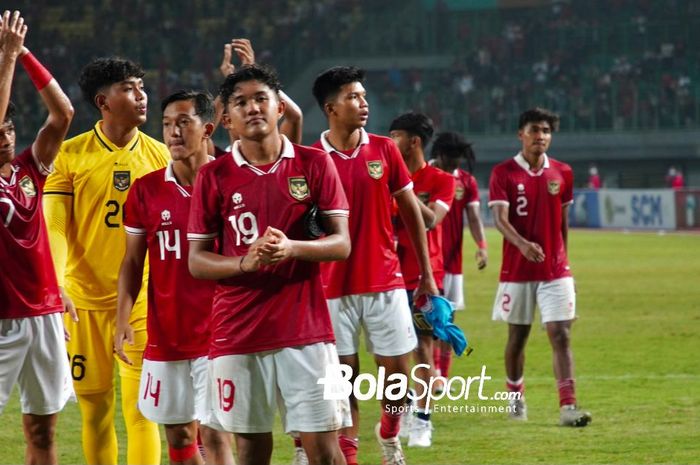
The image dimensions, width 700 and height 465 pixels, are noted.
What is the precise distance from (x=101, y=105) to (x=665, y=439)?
13.9 feet

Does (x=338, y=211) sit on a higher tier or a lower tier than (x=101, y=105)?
lower

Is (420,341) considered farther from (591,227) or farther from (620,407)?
(591,227)

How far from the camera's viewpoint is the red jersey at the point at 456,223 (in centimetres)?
1160

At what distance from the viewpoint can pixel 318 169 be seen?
16.6 feet

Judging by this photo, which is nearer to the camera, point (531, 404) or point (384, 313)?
point (384, 313)

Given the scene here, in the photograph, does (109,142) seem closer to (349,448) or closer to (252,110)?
(252,110)

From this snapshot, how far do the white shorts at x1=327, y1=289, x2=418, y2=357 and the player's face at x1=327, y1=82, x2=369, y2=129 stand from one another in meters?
0.99

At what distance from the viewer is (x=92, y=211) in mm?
6488

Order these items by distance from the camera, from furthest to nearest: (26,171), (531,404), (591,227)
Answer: (591,227) < (531,404) < (26,171)

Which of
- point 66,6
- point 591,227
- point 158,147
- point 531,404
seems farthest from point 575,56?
point 158,147

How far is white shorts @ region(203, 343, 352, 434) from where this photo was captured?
4.98m

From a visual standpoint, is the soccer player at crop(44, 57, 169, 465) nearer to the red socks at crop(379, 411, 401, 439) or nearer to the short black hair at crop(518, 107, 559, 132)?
the red socks at crop(379, 411, 401, 439)

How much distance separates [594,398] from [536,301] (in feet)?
3.47

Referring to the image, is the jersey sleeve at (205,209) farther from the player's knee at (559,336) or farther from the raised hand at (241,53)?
the player's knee at (559,336)
